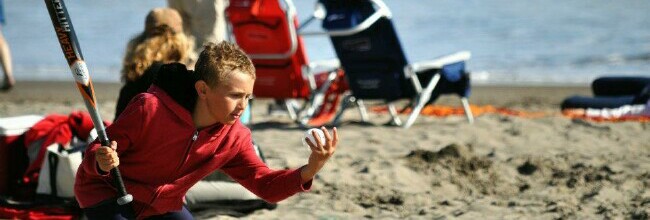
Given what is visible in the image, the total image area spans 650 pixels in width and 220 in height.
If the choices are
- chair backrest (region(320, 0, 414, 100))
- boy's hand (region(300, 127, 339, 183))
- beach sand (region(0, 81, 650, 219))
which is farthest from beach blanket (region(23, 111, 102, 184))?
chair backrest (region(320, 0, 414, 100))

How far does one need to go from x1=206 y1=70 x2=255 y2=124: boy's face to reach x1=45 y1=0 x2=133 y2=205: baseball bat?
14.6 inches

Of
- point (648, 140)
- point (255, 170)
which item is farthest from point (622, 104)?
point (255, 170)

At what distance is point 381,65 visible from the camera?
9.16 m

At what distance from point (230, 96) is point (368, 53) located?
5.33m

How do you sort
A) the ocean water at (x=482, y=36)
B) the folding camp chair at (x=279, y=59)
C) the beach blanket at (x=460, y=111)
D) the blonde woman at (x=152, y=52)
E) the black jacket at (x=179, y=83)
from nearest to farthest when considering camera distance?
1. the black jacket at (x=179, y=83)
2. the blonde woman at (x=152, y=52)
3. the folding camp chair at (x=279, y=59)
4. the beach blanket at (x=460, y=111)
5. the ocean water at (x=482, y=36)

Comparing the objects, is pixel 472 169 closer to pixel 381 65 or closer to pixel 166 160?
pixel 381 65

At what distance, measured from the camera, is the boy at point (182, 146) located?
387 centimetres

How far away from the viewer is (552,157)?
24.8 ft

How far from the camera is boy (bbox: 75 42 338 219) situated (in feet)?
12.7

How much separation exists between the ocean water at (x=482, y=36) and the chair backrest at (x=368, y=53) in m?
5.98

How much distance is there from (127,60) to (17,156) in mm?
1200

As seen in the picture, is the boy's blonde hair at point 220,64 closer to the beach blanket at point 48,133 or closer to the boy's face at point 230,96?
the boy's face at point 230,96

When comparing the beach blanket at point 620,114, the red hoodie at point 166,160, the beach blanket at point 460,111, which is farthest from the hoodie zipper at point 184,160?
the beach blanket at point 460,111

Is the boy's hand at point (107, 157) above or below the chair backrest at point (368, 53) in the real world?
above
